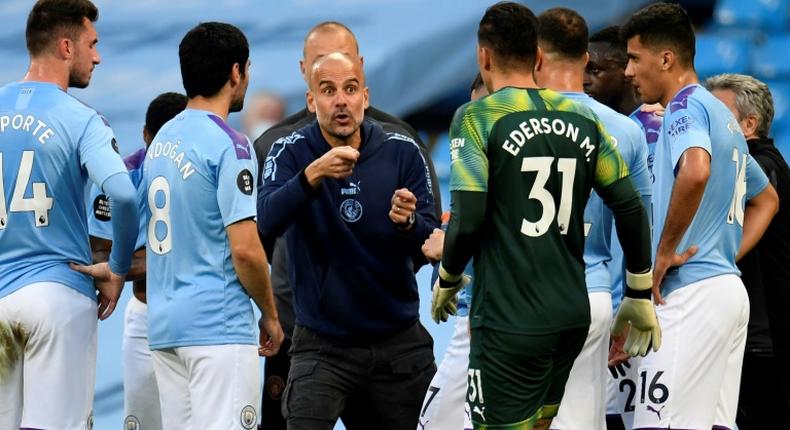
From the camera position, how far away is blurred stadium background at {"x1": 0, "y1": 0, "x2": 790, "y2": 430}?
30.8 feet

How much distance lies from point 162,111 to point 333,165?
5.59 ft

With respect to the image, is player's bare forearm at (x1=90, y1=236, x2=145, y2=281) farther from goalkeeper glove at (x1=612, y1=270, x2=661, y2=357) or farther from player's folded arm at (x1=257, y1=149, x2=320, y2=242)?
goalkeeper glove at (x1=612, y1=270, x2=661, y2=357)

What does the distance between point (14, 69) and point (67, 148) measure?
5825 millimetres

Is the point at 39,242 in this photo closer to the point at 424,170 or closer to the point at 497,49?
the point at 424,170

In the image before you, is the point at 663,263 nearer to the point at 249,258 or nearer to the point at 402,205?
the point at 402,205

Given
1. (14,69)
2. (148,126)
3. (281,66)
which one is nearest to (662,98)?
(148,126)

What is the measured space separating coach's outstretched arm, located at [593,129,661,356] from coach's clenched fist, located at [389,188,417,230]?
802 mm

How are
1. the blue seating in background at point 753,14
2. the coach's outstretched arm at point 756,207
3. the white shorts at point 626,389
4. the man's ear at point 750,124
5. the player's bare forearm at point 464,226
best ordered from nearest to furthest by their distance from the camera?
the player's bare forearm at point 464,226 < the white shorts at point 626,389 < the coach's outstretched arm at point 756,207 < the man's ear at point 750,124 < the blue seating in background at point 753,14

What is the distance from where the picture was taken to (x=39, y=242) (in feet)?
18.6

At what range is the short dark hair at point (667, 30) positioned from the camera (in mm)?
5895

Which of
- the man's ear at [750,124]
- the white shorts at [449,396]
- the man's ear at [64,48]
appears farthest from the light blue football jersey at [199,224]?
the man's ear at [750,124]

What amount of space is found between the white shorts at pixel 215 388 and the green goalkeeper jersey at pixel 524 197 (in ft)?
3.56

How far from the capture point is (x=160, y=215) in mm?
5465

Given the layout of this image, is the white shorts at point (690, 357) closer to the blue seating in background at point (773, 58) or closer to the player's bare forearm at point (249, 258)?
the player's bare forearm at point (249, 258)
